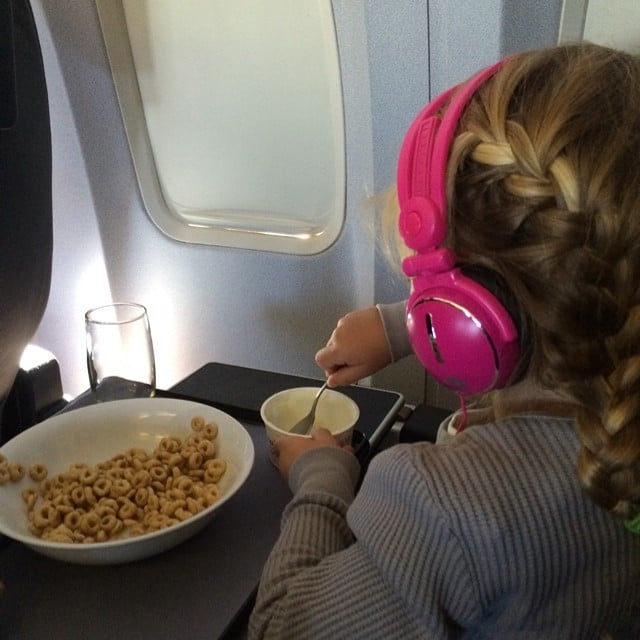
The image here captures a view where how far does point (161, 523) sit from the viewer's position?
2.21 feet

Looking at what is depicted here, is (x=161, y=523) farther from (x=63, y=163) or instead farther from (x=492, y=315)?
(x=63, y=163)

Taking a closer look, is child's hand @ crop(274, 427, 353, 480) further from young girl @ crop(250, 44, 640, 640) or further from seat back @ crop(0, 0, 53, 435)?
seat back @ crop(0, 0, 53, 435)

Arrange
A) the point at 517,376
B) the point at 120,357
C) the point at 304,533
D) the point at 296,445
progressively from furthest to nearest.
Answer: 1. the point at 120,357
2. the point at 296,445
3. the point at 304,533
4. the point at 517,376

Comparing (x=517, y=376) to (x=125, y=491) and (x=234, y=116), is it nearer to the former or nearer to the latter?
(x=125, y=491)

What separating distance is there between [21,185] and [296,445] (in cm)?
40

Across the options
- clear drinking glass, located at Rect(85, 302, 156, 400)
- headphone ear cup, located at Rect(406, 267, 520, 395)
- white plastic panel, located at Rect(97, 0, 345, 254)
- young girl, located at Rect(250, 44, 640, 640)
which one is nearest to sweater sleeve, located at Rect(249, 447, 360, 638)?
young girl, located at Rect(250, 44, 640, 640)

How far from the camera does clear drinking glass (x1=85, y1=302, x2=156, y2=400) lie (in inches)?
36.6

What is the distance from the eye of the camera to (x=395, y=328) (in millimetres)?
884

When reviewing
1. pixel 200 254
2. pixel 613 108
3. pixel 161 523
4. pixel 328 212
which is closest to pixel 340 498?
pixel 161 523

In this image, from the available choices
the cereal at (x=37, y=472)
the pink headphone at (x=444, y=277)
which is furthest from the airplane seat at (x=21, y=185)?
the pink headphone at (x=444, y=277)

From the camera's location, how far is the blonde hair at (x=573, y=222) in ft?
1.46

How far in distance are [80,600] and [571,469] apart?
1.45ft

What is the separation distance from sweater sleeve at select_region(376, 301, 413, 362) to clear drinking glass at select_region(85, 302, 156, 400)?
326mm

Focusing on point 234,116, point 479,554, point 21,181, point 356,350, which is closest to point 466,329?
point 479,554
